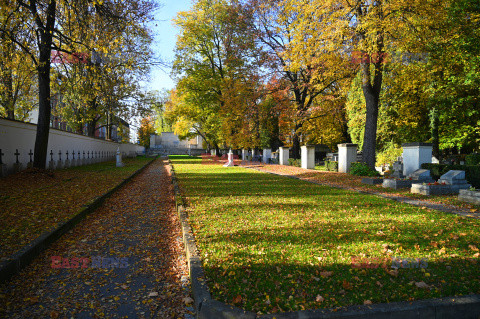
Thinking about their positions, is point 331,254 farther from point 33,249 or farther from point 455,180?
point 455,180

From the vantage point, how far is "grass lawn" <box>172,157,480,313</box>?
3.09m

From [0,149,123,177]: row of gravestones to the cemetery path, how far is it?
30.6ft

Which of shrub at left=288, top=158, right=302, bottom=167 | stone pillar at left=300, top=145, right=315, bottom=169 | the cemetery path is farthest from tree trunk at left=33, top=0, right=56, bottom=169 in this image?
shrub at left=288, top=158, right=302, bottom=167

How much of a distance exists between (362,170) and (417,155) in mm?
2413

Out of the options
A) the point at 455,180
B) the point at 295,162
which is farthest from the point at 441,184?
the point at 295,162

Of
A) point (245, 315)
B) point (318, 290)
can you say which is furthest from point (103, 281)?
point (318, 290)

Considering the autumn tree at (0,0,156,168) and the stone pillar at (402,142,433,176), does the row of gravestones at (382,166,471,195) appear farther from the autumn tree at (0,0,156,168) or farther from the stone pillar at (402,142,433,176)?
the autumn tree at (0,0,156,168)

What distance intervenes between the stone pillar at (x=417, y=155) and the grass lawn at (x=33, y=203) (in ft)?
41.2

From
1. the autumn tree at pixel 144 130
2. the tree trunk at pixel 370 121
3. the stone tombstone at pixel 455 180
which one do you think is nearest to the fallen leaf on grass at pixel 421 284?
the stone tombstone at pixel 455 180

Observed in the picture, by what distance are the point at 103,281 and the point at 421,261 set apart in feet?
13.2

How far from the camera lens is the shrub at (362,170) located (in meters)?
14.2

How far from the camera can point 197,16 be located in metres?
32.2

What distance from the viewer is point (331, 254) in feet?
13.7

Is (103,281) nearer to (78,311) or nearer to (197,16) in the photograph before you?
(78,311)
